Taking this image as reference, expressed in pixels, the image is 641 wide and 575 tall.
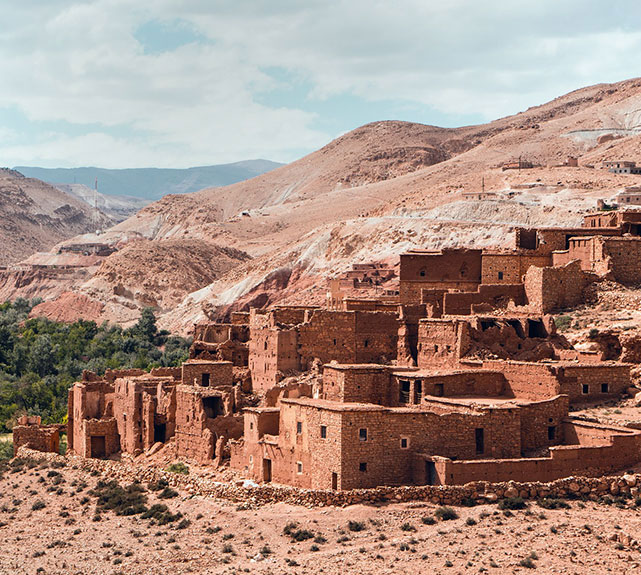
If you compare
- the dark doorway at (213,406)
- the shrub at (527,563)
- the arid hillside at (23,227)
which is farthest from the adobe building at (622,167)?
the arid hillside at (23,227)

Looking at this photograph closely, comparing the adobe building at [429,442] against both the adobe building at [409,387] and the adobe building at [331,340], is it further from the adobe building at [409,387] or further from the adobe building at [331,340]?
the adobe building at [331,340]

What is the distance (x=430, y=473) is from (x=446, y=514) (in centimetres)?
140

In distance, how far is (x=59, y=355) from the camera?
66625mm

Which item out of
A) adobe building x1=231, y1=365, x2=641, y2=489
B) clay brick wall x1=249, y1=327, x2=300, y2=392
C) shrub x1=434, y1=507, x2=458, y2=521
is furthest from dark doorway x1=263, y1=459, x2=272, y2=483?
clay brick wall x1=249, y1=327, x2=300, y2=392

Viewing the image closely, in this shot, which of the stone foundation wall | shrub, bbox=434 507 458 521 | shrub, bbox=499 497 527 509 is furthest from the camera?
the stone foundation wall

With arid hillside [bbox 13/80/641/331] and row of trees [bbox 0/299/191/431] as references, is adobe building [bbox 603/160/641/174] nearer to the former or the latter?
arid hillside [bbox 13/80/641/331]

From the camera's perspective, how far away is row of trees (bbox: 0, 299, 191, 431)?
55969 mm

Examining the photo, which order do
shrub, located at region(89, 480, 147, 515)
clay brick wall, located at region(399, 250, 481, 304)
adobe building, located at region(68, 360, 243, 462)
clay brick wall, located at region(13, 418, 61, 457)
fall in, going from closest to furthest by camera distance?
shrub, located at region(89, 480, 147, 515) → adobe building, located at region(68, 360, 243, 462) → clay brick wall, located at region(13, 418, 61, 457) → clay brick wall, located at region(399, 250, 481, 304)

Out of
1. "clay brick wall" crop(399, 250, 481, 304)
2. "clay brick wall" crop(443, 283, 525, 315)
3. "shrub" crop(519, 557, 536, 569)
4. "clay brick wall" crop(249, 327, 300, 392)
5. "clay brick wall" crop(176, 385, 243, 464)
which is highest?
"clay brick wall" crop(399, 250, 481, 304)

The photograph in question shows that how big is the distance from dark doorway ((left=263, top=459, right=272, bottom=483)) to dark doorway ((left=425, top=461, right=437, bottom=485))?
4.00 meters

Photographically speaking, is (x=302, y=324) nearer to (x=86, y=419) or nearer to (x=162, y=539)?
(x=86, y=419)

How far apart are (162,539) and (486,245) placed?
3124 cm

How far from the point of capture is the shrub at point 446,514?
25.5 meters

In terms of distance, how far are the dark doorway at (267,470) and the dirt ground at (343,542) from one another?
3.56ft
